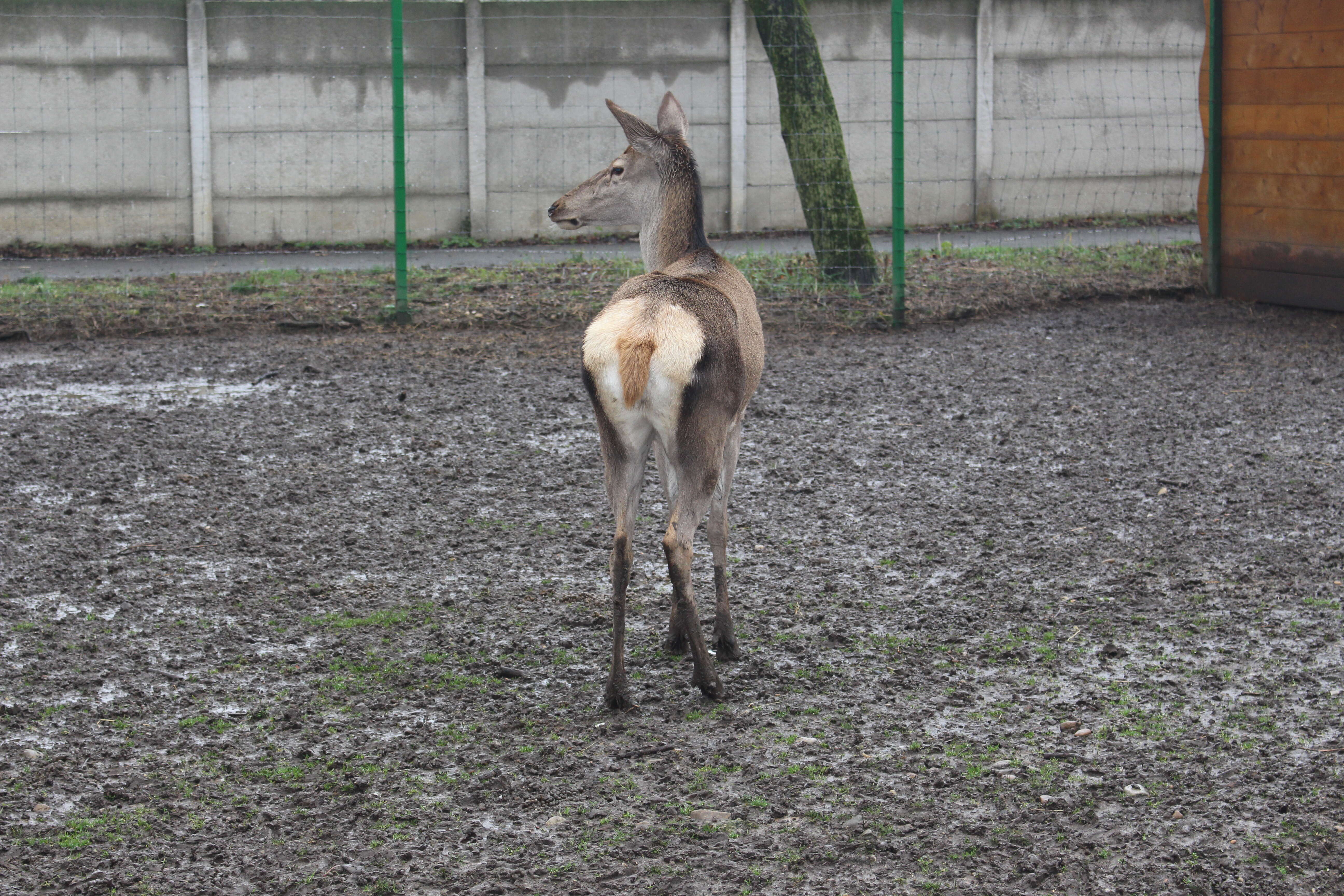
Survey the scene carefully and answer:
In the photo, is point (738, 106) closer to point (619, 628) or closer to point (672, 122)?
point (672, 122)

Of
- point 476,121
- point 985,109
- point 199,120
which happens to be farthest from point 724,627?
point 985,109

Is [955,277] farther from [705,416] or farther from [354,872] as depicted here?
[354,872]

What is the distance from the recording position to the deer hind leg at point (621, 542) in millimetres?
3902

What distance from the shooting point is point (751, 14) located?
14398mm

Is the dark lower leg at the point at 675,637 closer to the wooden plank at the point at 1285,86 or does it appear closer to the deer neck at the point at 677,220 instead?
the deer neck at the point at 677,220

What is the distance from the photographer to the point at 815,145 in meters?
10.4

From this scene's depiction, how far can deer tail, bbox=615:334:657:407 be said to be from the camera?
3.78 meters

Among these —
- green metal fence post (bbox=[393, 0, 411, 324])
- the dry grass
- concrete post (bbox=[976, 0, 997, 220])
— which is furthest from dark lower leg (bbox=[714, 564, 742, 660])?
concrete post (bbox=[976, 0, 997, 220])

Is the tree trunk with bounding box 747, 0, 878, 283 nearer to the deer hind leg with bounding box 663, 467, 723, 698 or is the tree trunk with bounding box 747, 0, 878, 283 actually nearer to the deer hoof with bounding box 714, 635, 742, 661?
the deer hoof with bounding box 714, 635, 742, 661

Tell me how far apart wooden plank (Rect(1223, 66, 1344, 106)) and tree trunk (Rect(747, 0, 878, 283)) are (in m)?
2.76

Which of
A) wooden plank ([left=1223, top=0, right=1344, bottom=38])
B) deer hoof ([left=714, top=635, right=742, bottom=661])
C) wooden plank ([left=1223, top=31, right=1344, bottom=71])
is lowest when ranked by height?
deer hoof ([left=714, top=635, right=742, bottom=661])

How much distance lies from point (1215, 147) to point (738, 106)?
19.5 feet

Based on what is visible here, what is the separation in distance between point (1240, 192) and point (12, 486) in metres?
8.21

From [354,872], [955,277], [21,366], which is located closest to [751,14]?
[955,277]
